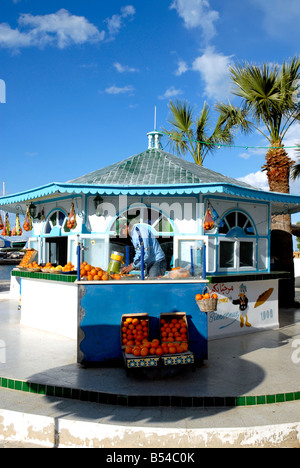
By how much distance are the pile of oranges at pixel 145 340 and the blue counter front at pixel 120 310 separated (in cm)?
20

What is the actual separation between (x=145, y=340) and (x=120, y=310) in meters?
0.71

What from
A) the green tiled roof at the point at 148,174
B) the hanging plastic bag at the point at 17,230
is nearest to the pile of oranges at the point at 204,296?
the green tiled roof at the point at 148,174

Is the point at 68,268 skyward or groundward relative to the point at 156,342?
skyward

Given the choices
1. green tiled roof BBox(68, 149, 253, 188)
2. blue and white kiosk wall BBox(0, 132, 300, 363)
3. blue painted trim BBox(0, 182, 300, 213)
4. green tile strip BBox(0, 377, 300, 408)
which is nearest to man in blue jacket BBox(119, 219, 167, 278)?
blue and white kiosk wall BBox(0, 132, 300, 363)

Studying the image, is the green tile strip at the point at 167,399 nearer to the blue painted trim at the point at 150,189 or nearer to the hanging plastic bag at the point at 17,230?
the blue painted trim at the point at 150,189

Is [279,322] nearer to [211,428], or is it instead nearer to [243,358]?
[243,358]

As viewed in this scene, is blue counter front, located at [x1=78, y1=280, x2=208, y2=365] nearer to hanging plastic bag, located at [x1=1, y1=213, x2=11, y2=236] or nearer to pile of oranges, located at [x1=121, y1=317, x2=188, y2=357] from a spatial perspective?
pile of oranges, located at [x1=121, y1=317, x2=188, y2=357]

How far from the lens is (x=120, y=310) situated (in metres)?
6.25

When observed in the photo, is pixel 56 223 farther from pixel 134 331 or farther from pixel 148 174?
pixel 134 331

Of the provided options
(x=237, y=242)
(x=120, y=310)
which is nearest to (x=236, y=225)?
(x=237, y=242)

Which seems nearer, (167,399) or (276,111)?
(167,399)

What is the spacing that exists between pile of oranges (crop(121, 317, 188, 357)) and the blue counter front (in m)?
0.20

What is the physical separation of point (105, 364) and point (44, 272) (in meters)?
2.94
